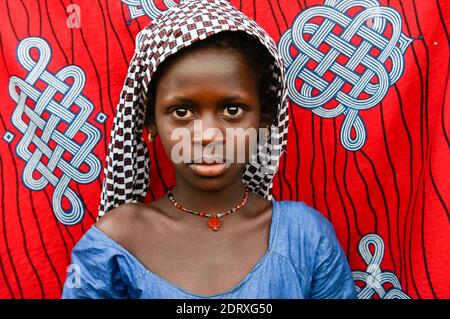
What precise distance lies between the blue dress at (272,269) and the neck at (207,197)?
0.45ft

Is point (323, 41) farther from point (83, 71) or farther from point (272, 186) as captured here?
point (83, 71)

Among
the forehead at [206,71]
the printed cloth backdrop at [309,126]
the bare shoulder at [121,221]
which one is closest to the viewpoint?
the forehead at [206,71]

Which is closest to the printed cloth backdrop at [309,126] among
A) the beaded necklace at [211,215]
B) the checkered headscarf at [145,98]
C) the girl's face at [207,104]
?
the checkered headscarf at [145,98]

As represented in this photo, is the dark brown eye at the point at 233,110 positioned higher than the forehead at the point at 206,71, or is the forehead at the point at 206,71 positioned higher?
the forehead at the point at 206,71

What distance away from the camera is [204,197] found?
171 centimetres

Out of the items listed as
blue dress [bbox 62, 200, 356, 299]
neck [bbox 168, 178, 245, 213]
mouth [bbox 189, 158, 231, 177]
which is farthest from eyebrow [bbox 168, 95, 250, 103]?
blue dress [bbox 62, 200, 356, 299]

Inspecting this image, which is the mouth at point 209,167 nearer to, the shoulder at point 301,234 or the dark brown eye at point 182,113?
the dark brown eye at point 182,113

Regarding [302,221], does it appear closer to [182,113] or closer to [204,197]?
[204,197]

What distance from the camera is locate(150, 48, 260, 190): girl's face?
59.8 inches

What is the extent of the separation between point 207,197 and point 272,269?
26cm

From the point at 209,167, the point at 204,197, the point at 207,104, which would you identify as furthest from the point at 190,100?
the point at 204,197

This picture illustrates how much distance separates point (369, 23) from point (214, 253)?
85 cm

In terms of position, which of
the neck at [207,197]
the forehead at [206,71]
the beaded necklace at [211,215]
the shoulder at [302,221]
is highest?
the forehead at [206,71]

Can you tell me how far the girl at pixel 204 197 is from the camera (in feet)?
5.03
